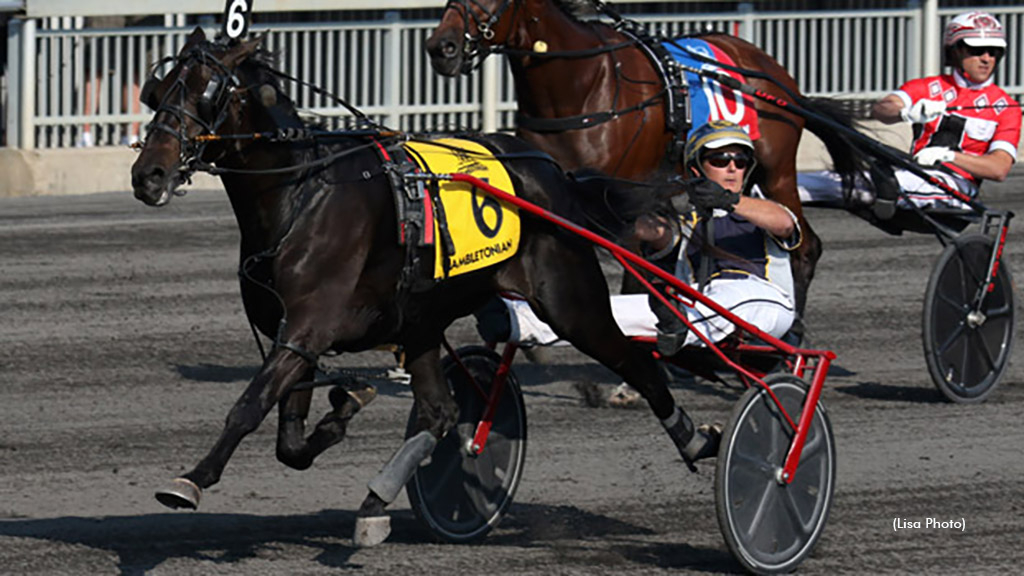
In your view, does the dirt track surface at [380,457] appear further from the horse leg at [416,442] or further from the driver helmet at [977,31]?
the driver helmet at [977,31]

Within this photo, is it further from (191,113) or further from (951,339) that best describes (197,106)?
(951,339)

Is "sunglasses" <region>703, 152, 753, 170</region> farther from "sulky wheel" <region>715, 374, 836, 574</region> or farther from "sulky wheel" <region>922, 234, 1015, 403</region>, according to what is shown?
"sulky wheel" <region>922, 234, 1015, 403</region>

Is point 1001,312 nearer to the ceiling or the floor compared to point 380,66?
nearer to the floor

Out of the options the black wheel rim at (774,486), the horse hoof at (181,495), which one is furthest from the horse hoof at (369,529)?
the black wheel rim at (774,486)

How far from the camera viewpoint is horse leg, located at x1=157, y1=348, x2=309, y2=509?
216 inches

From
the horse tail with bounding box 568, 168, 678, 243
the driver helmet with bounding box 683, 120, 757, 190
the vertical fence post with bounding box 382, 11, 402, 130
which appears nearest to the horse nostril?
the horse tail with bounding box 568, 168, 678, 243

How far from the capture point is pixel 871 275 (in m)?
12.4

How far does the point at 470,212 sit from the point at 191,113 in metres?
1.01

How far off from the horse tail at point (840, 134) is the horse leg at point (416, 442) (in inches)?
143

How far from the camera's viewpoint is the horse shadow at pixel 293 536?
629cm

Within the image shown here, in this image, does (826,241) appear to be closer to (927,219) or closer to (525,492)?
(927,219)

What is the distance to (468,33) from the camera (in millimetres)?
8594

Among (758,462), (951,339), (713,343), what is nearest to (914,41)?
(951,339)

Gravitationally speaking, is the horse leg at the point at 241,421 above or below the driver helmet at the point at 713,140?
below
